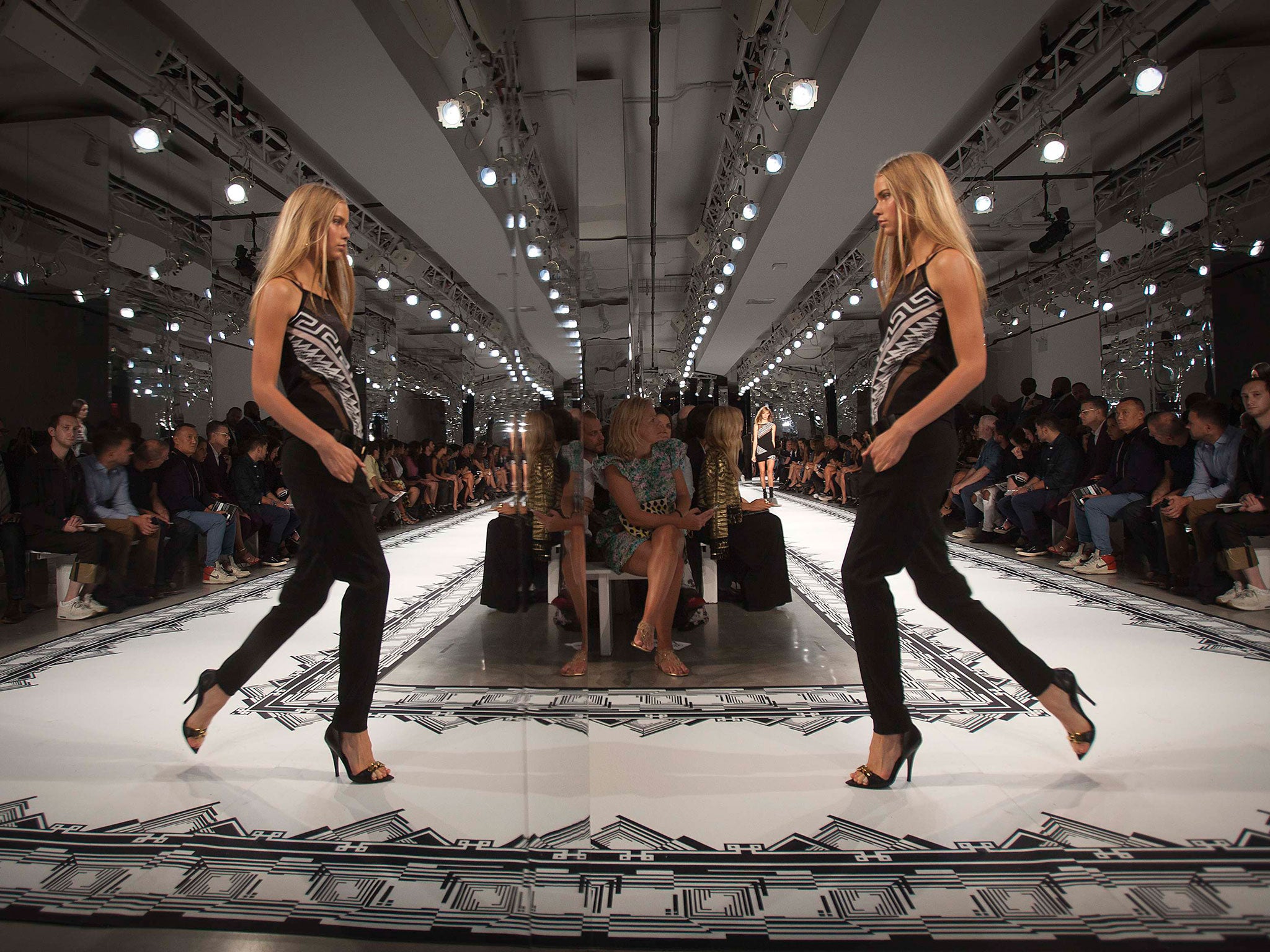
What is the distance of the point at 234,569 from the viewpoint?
110cm

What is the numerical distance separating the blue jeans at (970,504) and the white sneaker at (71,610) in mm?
1665

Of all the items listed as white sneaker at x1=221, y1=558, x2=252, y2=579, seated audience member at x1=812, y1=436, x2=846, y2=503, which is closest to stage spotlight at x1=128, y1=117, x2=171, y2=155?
white sneaker at x1=221, y1=558, x2=252, y2=579

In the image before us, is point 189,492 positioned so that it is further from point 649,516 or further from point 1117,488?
point 1117,488

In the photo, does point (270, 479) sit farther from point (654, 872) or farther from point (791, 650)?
point (791, 650)

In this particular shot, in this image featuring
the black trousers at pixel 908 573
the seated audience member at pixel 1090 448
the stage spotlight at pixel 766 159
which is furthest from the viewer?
the stage spotlight at pixel 766 159

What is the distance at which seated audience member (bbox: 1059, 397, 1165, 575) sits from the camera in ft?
5.16

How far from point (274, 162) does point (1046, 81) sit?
5.34 feet

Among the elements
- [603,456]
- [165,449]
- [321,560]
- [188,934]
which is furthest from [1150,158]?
[188,934]

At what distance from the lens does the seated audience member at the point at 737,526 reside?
4.80 ft

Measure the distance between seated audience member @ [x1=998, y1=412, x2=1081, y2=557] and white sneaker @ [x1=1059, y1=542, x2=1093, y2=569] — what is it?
4.6 inches

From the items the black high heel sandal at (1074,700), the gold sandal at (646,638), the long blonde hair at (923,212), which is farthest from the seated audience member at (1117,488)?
the gold sandal at (646,638)

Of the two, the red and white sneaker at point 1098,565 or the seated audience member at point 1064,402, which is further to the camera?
the red and white sneaker at point 1098,565

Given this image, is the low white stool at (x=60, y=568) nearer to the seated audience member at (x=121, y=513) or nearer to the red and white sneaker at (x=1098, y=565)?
the seated audience member at (x=121, y=513)

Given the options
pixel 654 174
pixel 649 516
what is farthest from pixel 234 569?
pixel 654 174
